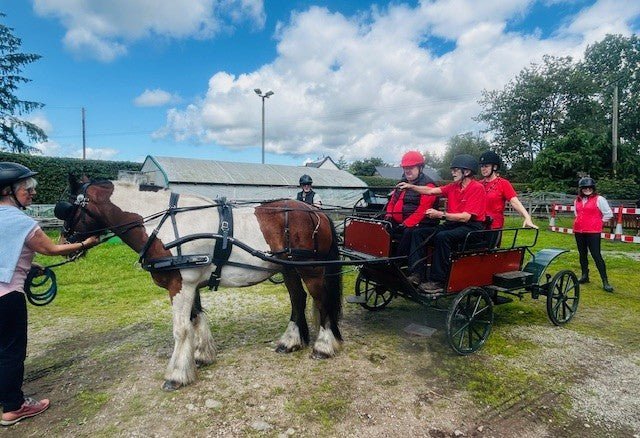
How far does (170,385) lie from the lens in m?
3.39

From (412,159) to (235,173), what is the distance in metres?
17.2

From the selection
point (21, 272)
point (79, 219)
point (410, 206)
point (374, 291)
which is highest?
point (410, 206)

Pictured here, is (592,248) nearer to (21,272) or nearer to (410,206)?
(410,206)

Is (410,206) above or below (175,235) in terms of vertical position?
above

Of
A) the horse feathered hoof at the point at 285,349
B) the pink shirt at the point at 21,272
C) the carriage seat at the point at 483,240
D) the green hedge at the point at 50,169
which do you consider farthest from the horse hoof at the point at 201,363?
the green hedge at the point at 50,169

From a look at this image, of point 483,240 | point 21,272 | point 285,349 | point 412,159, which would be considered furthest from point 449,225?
point 21,272

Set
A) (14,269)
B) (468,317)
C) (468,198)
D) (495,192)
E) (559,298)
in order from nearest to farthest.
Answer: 1. (14,269)
2. (468,317)
3. (468,198)
4. (559,298)
5. (495,192)

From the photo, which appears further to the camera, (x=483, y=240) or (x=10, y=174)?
(x=483, y=240)

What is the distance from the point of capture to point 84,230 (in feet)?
11.4

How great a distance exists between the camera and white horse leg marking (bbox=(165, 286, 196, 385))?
135 inches

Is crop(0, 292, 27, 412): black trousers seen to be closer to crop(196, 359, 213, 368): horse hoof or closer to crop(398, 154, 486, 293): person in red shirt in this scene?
crop(196, 359, 213, 368): horse hoof

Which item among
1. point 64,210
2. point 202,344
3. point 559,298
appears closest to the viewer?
point 64,210

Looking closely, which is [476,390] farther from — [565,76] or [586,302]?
[565,76]

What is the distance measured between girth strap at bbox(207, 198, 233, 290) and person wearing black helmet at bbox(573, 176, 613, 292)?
243 inches
